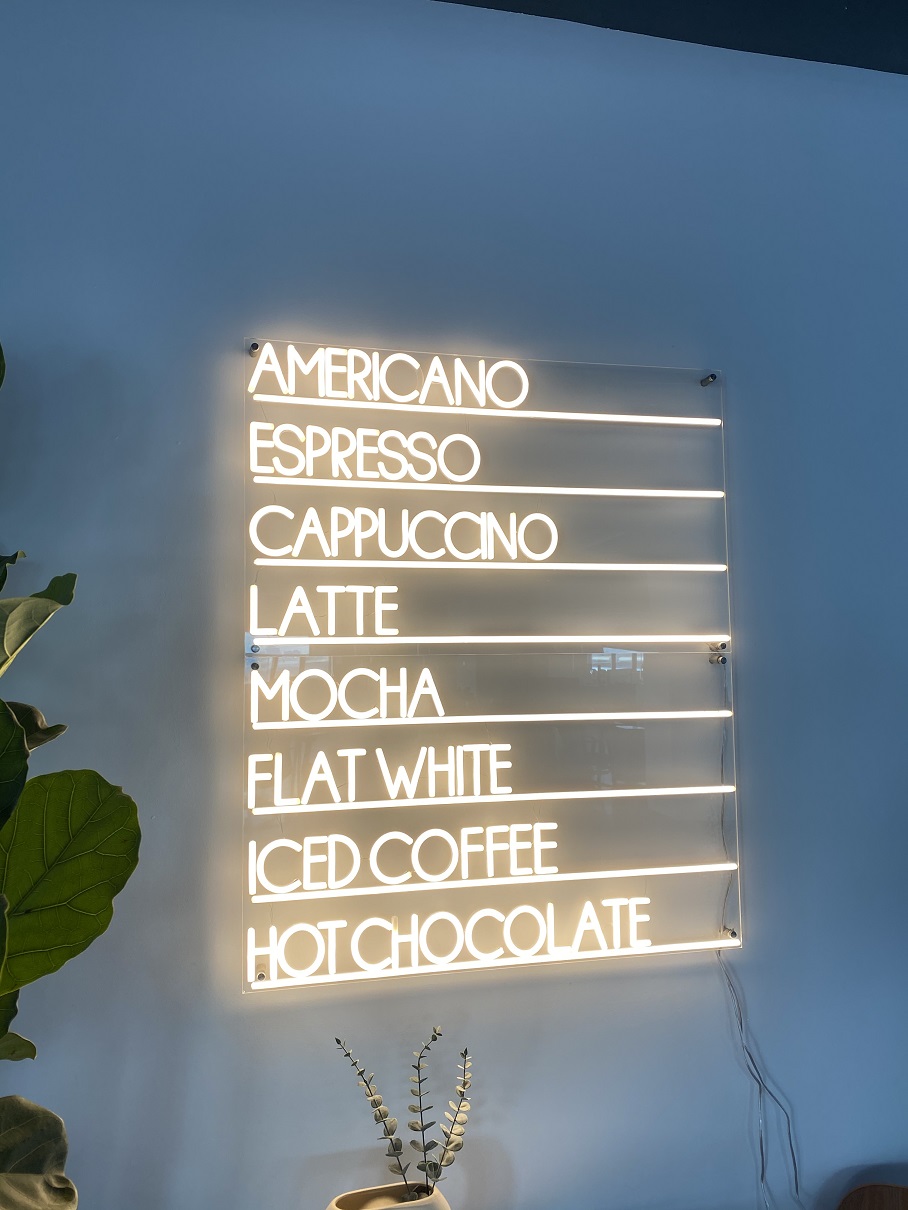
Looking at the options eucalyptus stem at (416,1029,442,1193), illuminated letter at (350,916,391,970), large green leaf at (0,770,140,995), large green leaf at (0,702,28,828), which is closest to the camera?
large green leaf at (0,702,28,828)

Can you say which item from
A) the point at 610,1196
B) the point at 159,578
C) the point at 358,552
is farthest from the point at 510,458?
the point at 610,1196

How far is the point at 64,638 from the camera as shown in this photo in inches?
57.9

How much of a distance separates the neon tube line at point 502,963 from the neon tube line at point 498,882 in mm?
130

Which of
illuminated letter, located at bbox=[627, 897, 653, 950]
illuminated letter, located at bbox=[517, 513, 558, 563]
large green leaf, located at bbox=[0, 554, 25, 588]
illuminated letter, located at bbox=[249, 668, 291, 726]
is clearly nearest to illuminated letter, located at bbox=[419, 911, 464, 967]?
illuminated letter, located at bbox=[627, 897, 653, 950]

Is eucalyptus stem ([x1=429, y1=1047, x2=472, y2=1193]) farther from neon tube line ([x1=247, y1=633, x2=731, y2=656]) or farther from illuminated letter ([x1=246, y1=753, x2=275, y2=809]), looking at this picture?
neon tube line ([x1=247, y1=633, x2=731, y2=656])

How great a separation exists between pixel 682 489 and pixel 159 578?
1047 mm

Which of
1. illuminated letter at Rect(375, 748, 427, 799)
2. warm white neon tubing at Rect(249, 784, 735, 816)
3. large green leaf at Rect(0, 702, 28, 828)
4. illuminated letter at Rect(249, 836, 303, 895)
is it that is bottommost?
illuminated letter at Rect(249, 836, 303, 895)

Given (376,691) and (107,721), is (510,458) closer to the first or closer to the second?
(376,691)

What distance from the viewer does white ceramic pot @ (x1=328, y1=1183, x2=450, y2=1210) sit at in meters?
1.31

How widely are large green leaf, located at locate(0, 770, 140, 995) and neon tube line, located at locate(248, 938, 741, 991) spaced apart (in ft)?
1.38

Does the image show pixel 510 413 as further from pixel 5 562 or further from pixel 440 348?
pixel 5 562

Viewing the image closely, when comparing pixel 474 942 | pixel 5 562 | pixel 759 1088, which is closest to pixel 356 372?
pixel 5 562

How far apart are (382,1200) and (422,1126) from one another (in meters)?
0.12

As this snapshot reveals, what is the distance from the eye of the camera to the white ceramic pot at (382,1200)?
1.31m
